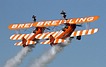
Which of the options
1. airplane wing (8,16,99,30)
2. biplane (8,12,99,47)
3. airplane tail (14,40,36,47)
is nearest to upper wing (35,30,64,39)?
biplane (8,12,99,47)

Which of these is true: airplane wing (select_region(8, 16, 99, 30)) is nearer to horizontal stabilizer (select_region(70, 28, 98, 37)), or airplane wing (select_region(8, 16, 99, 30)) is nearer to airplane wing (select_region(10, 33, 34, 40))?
horizontal stabilizer (select_region(70, 28, 98, 37))

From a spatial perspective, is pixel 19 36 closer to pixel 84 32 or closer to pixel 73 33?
pixel 73 33

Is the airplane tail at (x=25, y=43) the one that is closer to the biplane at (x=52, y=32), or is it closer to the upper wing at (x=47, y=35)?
the biplane at (x=52, y=32)

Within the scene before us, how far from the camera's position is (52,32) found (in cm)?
7688

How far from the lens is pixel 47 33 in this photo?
77438 mm

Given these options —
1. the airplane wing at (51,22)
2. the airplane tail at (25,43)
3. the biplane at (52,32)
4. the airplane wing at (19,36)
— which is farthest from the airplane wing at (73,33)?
the airplane wing at (51,22)

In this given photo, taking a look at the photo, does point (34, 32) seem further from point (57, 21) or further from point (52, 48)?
point (52, 48)

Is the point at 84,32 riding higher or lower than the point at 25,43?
higher

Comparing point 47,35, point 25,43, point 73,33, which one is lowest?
point 25,43

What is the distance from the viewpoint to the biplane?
72769 millimetres

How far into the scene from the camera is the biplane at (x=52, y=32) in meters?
72.8

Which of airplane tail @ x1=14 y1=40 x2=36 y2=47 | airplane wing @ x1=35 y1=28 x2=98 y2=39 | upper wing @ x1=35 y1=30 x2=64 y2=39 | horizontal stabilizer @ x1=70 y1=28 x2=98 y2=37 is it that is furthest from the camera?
airplane tail @ x1=14 y1=40 x2=36 y2=47

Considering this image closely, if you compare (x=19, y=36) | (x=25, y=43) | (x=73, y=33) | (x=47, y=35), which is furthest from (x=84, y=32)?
(x=19, y=36)

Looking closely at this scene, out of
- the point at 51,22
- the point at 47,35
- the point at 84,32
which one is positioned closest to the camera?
the point at 84,32
